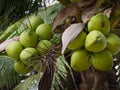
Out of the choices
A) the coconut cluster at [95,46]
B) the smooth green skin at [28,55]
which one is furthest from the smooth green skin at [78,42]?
the smooth green skin at [28,55]

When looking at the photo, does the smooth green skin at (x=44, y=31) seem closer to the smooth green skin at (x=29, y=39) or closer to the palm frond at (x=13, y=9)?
the smooth green skin at (x=29, y=39)

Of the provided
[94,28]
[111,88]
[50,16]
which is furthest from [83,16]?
[50,16]

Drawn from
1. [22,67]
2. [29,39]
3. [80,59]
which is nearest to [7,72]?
[22,67]

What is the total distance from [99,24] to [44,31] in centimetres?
29

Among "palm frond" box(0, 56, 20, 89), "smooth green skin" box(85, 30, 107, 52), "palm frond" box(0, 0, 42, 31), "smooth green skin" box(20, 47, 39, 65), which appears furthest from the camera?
"palm frond" box(0, 0, 42, 31)

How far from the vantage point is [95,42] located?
4.42 ft

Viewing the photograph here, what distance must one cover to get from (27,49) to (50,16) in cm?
138

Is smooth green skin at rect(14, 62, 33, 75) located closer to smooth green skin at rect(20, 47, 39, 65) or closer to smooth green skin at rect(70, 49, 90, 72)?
smooth green skin at rect(20, 47, 39, 65)

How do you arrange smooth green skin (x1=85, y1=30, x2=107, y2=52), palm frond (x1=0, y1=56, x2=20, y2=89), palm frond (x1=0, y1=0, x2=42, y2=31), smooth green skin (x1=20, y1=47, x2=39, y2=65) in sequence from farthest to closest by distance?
palm frond (x1=0, y1=0, x2=42, y2=31), palm frond (x1=0, y1=56, x2=20, y2=89), smooth green skin (x1=20, y1=47, x2=39, y2=65), smooth green skin (x1=85, y1=30, x2=107, y2=52)

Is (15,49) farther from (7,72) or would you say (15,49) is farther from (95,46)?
(7,72)

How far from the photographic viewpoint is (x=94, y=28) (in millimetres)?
1401

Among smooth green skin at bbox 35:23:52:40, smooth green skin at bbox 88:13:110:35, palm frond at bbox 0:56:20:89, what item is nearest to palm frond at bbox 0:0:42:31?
palm frond at bbox 0:56:20:89

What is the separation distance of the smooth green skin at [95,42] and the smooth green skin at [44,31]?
274 mm

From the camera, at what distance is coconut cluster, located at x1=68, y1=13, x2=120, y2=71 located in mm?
1351
